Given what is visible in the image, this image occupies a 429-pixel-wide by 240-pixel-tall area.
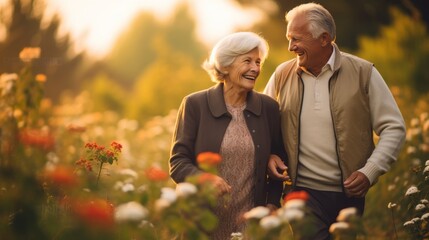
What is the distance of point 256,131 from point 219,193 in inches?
26.9

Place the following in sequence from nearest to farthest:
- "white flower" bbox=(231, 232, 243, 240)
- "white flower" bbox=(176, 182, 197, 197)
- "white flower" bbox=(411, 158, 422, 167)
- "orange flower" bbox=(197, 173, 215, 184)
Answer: "white flower" bbox=(176, 182, 197, 197) → "orange flower" bbox=(197, 173, 215, 184) → "white flower" bbox=(231, 232, 243, 240) → "white flower" bbox=(411, 158, 422, 167)

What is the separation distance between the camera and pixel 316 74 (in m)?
4.88

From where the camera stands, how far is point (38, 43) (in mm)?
15477


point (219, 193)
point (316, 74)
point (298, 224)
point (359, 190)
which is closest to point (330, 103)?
point (316, 74)

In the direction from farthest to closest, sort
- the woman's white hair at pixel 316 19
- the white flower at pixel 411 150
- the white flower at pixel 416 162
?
the white flower at pixel 411 150
the white flower at pixel 416 162
the woman's white hair at pixel 316 19

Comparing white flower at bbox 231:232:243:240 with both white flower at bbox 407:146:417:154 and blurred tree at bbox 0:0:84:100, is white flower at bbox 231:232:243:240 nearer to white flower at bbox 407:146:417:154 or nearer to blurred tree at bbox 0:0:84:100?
white flower at bbox 407:146:417:154

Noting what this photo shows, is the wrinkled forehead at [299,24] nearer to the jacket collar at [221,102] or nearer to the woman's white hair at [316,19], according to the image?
the woman's white hair at [316,19]

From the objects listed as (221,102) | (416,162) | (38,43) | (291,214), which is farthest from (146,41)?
(291,214)

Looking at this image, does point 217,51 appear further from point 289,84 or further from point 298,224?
point 298,224

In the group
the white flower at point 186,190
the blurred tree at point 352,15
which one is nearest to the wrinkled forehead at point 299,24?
the white flower at point 186,190

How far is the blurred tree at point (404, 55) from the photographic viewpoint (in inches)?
565

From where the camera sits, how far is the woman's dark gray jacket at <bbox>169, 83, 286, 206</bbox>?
450cm

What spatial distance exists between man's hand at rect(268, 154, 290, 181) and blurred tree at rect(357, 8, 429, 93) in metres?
9.98

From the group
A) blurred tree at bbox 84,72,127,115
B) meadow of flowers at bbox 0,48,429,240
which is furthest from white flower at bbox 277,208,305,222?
blurred tree at bbox 84,72,127,115
